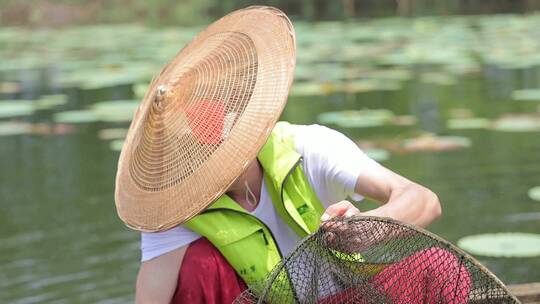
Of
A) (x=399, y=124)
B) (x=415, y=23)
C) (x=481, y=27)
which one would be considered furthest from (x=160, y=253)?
(x=415, y=23)

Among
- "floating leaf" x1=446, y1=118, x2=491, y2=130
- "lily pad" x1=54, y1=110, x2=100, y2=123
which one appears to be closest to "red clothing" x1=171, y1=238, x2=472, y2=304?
"floating leaf" x1=446, y1=118, x2=491, y2=130

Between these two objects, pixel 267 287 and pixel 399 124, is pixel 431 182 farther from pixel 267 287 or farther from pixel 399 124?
pixel 267 287

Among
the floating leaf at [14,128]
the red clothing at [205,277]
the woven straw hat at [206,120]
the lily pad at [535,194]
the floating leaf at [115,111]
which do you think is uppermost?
the woven straw hat at [206,120]

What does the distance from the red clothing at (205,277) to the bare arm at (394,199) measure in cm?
25

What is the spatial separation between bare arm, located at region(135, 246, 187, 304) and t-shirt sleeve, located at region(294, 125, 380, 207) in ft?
0.83

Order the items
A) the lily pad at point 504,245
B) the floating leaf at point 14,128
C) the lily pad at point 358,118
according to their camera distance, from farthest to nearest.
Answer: the floating leaf at point 14,128 < the lily pad at point 358,118 < the lily pad at point 504,245

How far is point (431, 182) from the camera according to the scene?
3617mm

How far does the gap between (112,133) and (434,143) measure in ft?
5.09

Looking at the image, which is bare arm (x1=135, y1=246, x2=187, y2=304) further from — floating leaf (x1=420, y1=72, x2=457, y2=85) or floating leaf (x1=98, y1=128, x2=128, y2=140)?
floating leaf (x1=420, y1=72, x2=457, y2=85)

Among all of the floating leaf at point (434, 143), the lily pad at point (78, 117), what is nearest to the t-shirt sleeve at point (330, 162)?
the floating leaf at point (434, 143)

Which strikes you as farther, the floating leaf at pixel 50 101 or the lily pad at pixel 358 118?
the floating leaf at pixel 50 101

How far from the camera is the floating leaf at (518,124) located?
14.3 ft

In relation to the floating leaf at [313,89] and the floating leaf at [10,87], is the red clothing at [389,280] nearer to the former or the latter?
the floating leaf at [313,89]

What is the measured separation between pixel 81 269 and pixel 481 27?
6482mm
